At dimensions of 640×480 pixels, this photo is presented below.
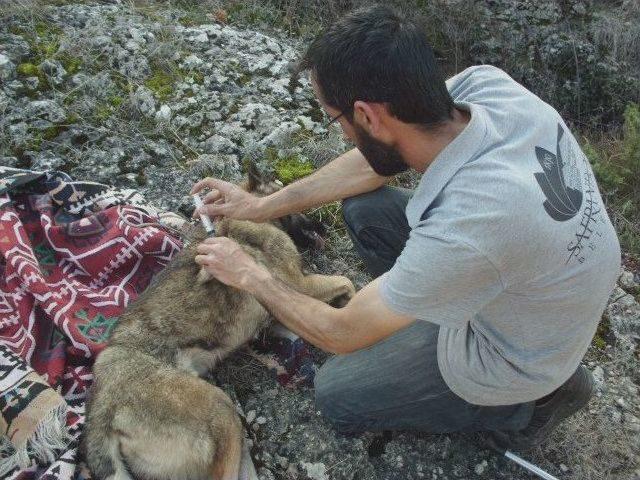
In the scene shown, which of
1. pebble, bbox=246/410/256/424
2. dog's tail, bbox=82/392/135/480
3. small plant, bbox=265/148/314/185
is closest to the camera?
dog's tail, bbox=82/392/135/480

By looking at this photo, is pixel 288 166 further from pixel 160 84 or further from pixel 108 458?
pixel 108 458

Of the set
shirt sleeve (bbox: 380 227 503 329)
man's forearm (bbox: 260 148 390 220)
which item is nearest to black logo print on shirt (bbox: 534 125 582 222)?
shirt sleeve (bbox: 380 227 503 329)

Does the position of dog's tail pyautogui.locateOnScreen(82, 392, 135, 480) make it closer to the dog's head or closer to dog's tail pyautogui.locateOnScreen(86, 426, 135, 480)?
dog's tail pyautogui.locateOnScreen(86, 426, 135, 480)

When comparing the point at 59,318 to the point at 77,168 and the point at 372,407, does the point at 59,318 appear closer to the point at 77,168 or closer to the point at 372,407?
the point at 77,168

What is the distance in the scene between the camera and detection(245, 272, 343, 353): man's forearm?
108 inches

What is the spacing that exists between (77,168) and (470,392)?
356cm

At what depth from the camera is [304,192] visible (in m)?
3.81

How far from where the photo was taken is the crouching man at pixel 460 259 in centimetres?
219

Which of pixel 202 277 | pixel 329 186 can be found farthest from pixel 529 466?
pixel 202 277

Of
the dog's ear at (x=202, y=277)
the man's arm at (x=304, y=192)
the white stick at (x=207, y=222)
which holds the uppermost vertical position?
the man's arm at (x=304, y=192)

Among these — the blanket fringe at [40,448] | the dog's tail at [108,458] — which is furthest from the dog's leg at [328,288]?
the blanket fringe at [40,448]

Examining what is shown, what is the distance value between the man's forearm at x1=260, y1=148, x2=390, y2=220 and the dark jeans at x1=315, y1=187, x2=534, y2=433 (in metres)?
1.03

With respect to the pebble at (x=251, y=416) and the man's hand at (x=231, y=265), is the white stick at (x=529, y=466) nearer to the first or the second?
the pebble at (x=251, y=416)

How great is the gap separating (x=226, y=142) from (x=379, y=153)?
263 cm
